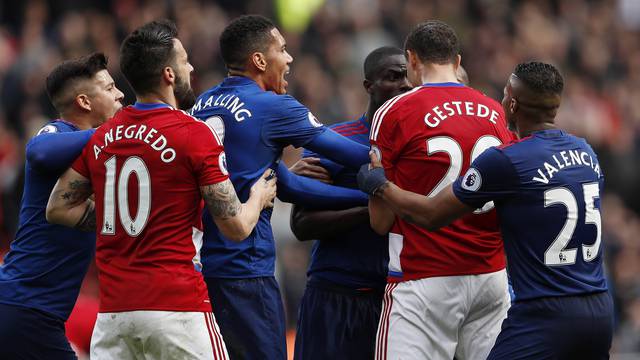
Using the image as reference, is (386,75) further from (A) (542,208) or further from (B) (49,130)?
(B) (49,130)

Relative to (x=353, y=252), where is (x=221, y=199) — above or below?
above

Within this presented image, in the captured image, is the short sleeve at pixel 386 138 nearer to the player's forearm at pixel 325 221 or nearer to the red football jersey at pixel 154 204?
the player's forearm at pixel 325 221

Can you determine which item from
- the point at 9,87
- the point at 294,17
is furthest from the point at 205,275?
the point at 294,17

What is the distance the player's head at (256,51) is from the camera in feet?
24.6

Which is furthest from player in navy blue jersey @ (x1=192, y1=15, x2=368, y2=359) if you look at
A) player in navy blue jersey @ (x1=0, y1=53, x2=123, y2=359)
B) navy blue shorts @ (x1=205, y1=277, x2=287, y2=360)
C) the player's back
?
the player's back

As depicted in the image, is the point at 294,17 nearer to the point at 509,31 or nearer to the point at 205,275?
the point at 509,31

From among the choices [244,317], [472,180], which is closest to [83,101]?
[244,317]

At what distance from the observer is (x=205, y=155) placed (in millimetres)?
6438

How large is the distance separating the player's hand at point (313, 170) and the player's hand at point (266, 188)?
2.36 feet

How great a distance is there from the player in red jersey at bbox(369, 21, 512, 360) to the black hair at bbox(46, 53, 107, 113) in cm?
184

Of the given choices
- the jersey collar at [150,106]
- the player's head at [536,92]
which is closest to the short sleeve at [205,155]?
the jersey collar at [150,106]

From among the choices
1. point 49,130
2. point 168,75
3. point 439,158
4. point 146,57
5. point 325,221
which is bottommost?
point 325,221

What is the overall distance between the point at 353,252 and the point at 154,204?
1896 millimetres

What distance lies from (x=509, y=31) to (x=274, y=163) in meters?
12.1
